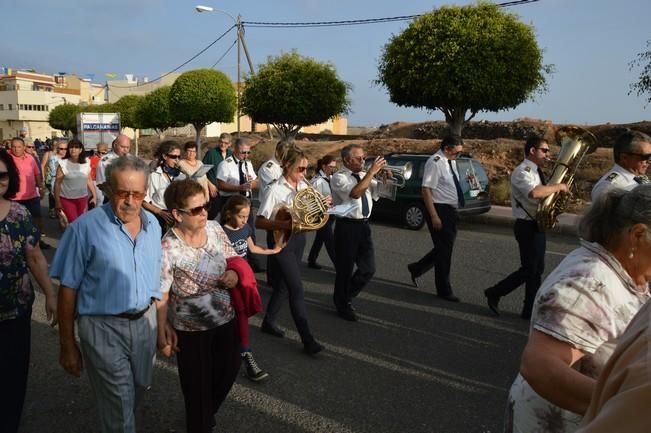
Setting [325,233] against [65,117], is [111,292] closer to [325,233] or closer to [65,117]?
[325,233]

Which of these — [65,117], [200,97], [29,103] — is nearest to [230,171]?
[200,97]

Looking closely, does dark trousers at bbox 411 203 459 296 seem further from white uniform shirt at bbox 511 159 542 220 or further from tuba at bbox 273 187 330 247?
tuba at bbox 273 187 330 247

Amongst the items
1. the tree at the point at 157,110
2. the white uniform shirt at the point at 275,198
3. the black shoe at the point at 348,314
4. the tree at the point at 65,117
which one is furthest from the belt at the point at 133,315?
the tree at the point at 65,117

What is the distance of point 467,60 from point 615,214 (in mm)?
17227

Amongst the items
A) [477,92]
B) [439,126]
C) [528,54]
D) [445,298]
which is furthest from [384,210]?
[439,126]

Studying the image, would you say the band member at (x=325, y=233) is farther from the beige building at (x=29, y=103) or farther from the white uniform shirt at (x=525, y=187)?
the beige building at (x=29, y=103)

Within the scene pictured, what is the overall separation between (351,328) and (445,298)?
1407 millimetres

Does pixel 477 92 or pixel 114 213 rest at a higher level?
pixel 477 92

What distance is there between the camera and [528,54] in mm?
18562

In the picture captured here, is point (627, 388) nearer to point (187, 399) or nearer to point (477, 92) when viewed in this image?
point (187, 399)

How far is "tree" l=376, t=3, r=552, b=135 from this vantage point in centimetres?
1794

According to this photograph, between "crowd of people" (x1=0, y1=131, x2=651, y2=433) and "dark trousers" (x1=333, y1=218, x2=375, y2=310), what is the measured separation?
14 millimetres

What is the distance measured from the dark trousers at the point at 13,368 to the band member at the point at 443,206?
13.6ft

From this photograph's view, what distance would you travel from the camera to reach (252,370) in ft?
13.3
